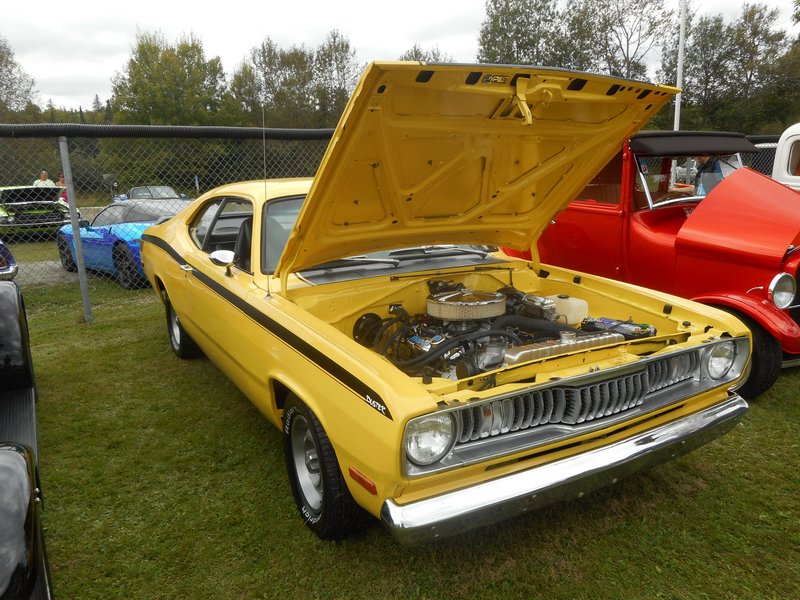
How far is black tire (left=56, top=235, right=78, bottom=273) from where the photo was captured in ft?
26.9

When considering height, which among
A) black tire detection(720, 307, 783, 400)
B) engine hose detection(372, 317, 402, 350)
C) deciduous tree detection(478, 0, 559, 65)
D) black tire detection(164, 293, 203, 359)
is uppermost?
deciduous tree detection(478, 0, 559, 65)

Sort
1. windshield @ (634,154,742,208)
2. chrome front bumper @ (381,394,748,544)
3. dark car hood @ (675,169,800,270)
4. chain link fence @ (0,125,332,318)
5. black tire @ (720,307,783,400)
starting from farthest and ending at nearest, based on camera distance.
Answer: chain link fence @ (0,125,332,318), windshield @ (634,154,742,208), dark car hood @ (675,169,800,270), black tire @ (720,307,783,400), chrome front bumper @ (381,394,748,544)

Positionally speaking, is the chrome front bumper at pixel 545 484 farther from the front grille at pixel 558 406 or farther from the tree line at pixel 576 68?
the tree line at pixel 576 68

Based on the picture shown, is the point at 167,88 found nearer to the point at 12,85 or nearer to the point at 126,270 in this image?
the point at 12,85

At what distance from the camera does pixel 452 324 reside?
288 centimetres

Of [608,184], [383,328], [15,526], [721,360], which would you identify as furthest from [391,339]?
[608,184]

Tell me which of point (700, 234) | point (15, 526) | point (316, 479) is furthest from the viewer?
point (700, 234)

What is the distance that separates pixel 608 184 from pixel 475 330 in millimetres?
2822

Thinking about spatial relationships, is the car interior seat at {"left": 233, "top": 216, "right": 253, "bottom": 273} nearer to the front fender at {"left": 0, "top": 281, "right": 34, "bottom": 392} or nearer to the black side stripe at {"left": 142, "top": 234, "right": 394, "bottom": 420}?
the black side stripe at {"left": 142, "top": 234, "right": 394, "bottom": 420}

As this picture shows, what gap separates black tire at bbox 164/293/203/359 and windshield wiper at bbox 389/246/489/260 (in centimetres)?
210

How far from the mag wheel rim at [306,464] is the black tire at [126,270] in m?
5.69

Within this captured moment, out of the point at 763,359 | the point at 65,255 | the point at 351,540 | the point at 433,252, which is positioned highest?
the point at 433,252

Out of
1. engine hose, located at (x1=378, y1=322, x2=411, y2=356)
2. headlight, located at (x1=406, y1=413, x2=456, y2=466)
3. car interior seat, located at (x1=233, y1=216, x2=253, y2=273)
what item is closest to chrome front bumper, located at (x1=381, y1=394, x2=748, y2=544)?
headlight, located at (x1=406, y1=413, x2=456, y2=466)

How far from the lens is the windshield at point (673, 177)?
473 cm
